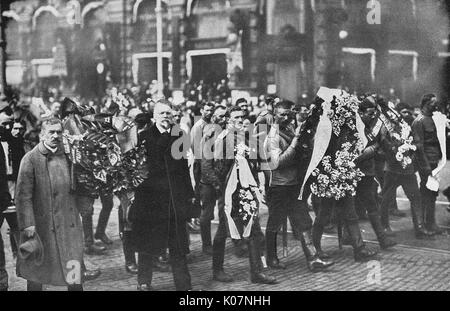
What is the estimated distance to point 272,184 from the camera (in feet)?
24.4

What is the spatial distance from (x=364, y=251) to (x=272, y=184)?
1.41 m

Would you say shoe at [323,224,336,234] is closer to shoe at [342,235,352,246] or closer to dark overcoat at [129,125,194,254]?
shoe at [342,235,352,246]

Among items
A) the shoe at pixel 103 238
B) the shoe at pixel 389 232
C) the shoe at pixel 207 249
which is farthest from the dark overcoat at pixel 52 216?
the shoe at pixel 389 232

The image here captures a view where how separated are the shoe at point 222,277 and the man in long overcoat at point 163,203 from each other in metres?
0.59

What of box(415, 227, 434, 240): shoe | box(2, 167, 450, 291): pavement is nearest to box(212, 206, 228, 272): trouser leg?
box(2, 167, 450, 291): pavement

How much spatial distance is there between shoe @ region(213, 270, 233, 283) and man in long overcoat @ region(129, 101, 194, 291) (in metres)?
0.59

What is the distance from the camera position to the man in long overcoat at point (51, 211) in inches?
236

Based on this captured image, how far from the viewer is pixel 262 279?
6832 millimetres

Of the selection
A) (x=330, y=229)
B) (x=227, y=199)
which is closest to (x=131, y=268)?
(x=227, y=199)

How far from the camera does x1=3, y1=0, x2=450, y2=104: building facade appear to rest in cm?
1553

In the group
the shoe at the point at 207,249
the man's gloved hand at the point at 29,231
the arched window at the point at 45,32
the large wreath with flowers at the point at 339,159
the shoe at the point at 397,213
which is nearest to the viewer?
the man's gloved hand at the point at 29,231

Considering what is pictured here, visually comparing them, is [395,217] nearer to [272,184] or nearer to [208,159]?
[272,184]

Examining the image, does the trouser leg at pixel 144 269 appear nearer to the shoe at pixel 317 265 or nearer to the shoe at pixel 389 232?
the shoe at pixel 317 265
